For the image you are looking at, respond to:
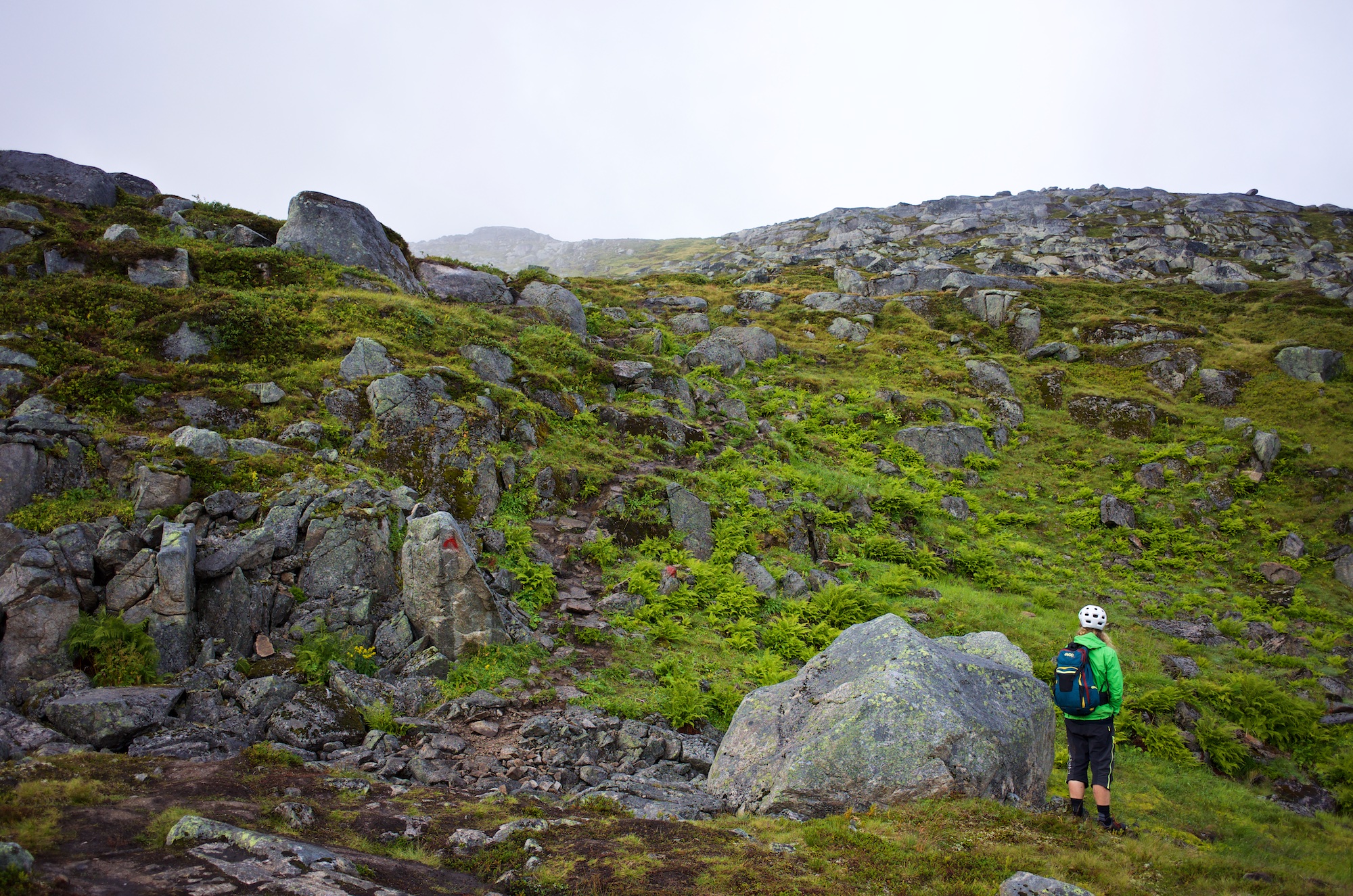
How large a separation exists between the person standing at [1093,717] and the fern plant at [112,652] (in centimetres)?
1346

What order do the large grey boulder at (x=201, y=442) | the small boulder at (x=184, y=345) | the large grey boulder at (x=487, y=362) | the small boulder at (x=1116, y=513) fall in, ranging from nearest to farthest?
the large grey boulder at (x=201, y=442) < the small boulder at (x=184, y=345) < the large grey boulder at (x=487, y=362) < the small boulder at (x=1116, y=513)

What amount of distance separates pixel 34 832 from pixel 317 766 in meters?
3.53

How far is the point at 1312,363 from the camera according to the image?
30.3m

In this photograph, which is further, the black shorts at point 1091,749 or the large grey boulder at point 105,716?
the large grey boulder at point 105,716

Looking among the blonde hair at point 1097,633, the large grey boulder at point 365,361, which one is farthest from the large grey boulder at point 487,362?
the blonde hair at point 1097,633

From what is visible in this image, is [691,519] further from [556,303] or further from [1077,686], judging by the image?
[556,303]

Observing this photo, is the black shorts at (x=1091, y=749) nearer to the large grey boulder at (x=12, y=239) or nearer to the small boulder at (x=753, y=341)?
the small boulder at (x=753, y=341)

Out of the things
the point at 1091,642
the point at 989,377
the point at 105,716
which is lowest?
the point at 105,716

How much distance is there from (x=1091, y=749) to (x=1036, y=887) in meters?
3.26

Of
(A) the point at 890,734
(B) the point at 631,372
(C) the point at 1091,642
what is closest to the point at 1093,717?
(C) the point at 1091,642

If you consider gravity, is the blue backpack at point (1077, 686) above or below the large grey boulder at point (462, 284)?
below

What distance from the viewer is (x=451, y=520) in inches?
506

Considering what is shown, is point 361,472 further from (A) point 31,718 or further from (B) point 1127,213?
(B) point 1127,213

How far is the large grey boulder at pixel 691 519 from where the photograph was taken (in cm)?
1811
